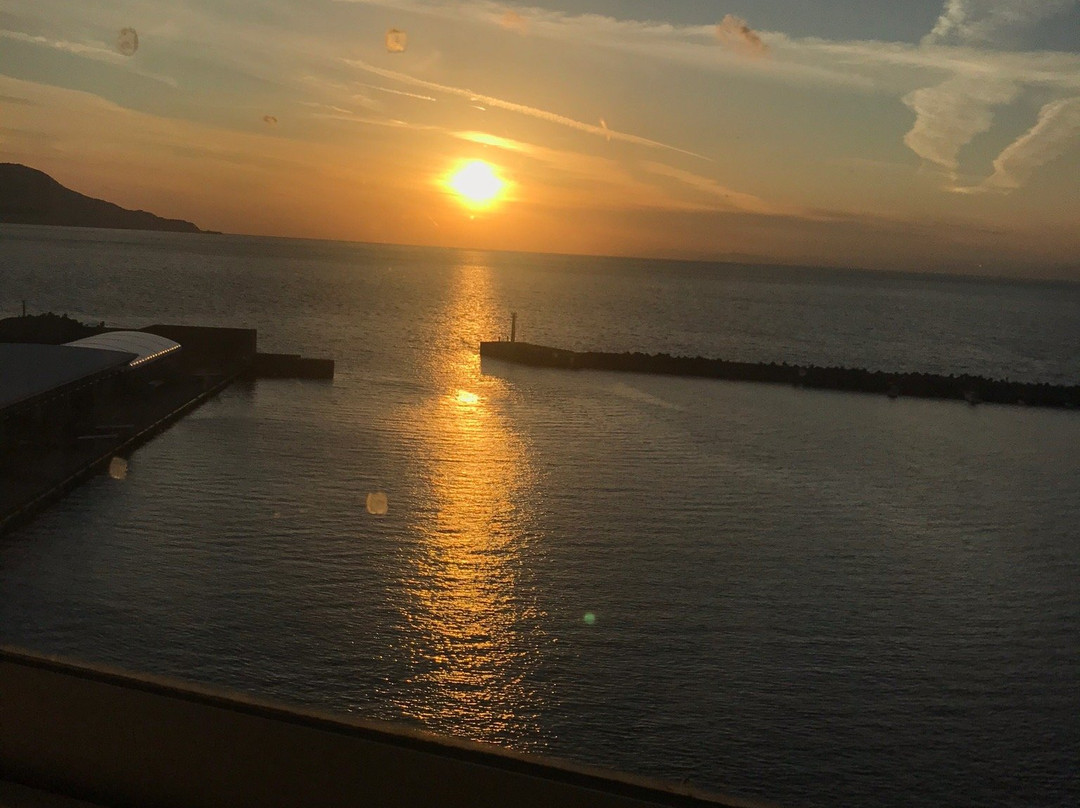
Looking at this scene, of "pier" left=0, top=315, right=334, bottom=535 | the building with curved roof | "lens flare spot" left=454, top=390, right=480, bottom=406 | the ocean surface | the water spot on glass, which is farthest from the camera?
"lens flare spot" left=454, top=390, right=480, bottom=406


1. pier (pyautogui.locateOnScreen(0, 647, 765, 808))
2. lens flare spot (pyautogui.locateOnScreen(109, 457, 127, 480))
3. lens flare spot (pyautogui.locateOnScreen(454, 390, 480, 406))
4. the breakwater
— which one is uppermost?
the breakwater

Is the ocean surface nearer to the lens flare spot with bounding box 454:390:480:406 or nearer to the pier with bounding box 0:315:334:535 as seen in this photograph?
the pier with bounding box 0:315:334:535

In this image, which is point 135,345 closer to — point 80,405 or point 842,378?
point 80,405

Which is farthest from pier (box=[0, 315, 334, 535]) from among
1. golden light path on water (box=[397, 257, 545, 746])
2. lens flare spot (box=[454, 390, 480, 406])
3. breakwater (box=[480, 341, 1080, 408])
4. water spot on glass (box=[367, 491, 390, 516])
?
breakwater (box=[480, 341, 1080, 408])

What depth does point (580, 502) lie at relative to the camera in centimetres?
2528

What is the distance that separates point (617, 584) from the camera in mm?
18766

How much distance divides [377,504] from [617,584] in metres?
7.63

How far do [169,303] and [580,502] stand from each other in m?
91.3

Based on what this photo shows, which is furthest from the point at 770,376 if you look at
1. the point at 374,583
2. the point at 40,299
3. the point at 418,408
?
the point at 40,299

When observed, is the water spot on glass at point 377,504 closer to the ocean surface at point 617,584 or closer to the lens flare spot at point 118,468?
the ocean surface at point 617,584

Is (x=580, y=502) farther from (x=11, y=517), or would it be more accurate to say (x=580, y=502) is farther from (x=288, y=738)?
(x=288, y=738)

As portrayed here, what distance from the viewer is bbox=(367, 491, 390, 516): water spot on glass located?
23.2 metres

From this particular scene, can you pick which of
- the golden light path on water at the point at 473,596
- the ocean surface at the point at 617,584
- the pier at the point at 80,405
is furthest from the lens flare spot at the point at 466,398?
the pier at the point at 80,405

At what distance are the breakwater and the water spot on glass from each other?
35363mm
